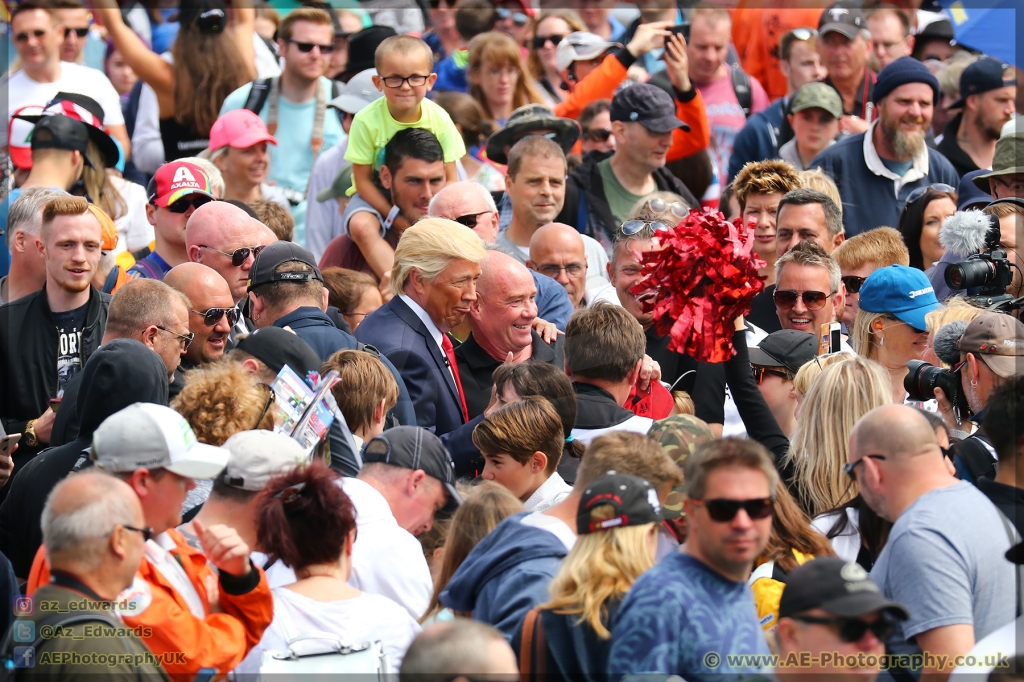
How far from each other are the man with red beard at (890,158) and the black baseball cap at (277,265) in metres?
3.97

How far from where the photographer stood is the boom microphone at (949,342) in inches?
191

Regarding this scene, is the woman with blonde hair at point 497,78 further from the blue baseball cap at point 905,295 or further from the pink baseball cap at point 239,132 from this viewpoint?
the blue baseball cap at point 905,295

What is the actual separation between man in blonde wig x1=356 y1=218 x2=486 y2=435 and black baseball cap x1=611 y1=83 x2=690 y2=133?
234 centimetres

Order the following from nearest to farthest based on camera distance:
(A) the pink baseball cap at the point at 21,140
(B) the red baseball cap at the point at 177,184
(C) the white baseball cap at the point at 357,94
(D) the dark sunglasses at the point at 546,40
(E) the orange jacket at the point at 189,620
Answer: (E) the orange jacket at the point at 189,620 < (B) the red baseball cap at the point at 177,184 < (A) the pink baseball cap at the point at 21,140 < (C) the white baseball cap at the point at 357,94 < (D) the dark sunglasses at the point at 546,40

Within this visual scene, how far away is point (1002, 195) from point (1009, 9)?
2.68 m

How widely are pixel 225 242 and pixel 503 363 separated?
1579mm

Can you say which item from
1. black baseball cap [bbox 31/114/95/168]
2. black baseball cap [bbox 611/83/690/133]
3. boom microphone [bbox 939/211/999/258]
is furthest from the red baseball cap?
boom microphone [bbox 939/211/999/258]

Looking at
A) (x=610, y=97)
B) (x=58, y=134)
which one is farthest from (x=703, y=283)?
(x=610, y=97)

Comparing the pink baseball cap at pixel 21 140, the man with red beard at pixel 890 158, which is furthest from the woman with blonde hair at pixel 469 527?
the man with red beard at pixel 890 158

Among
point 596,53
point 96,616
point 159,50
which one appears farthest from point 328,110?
point 96,616

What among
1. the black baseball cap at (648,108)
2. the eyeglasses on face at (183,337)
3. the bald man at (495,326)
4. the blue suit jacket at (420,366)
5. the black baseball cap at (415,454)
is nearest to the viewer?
the black baseball cap at (415,454)

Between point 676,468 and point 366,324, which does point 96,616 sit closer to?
point 676,468

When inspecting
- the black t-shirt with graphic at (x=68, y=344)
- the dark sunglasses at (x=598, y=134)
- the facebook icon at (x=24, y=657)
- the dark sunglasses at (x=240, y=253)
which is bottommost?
the facebook icon at (x=24, y=657)

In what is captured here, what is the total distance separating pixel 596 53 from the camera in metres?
9.77
